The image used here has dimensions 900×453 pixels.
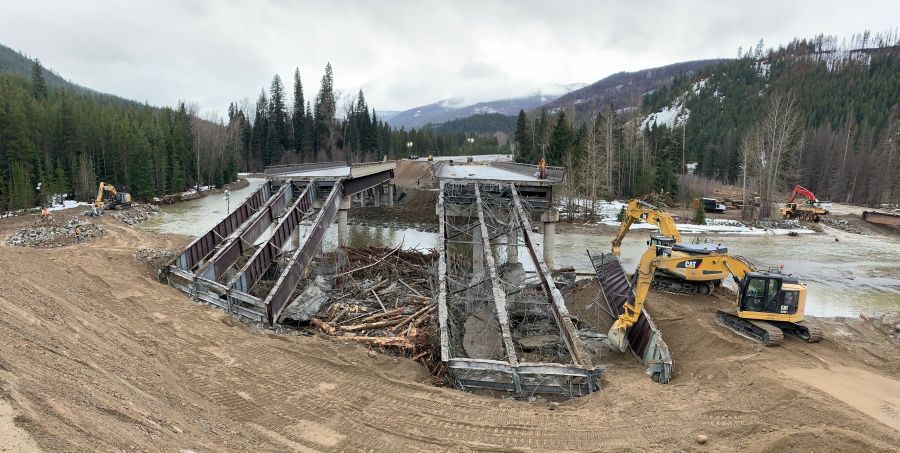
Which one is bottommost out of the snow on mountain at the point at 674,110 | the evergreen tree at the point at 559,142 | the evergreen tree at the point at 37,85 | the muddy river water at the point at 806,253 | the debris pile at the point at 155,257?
the muddy river water at the point at 806,253

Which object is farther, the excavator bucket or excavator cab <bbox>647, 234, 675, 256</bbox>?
excavator cab <bbox>647, 234, 675, 256</bbox>

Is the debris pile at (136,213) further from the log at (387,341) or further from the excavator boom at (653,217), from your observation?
the excavator boom at (653,217)

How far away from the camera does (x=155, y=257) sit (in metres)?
17.7

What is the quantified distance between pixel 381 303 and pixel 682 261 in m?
10.3

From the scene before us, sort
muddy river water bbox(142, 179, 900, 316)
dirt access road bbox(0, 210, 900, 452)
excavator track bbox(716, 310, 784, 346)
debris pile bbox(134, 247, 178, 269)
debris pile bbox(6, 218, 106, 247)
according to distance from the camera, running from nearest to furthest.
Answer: dirt access road bbox(0, 210, 900, 452) < excavator track bbox(716, 310, 784, 346) < debris pile bbox(134, 247, 178, 269) < muddy river water bbox(142, 179, 900, 316) < debris pile bbox(6, 218, 106, 247)

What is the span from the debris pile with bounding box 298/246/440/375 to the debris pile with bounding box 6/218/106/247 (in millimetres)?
13561

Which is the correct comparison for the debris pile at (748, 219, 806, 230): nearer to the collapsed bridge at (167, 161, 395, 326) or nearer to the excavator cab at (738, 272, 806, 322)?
the excavator cab at (738, 272, 806, 322)

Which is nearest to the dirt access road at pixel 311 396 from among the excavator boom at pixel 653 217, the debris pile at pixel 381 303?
the debris pile at pixel 381 303

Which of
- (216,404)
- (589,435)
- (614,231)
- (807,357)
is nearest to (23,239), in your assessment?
(216,404)

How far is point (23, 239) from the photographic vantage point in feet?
73.7

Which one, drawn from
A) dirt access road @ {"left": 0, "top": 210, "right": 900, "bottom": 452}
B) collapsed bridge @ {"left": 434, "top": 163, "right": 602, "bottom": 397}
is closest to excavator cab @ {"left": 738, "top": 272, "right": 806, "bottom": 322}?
dirt access road @ {"left": 0, "top": 210, "right": 900, "bottom": 452}

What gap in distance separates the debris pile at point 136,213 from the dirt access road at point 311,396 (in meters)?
30.9

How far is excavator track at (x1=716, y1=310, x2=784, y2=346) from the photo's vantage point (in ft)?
40.9

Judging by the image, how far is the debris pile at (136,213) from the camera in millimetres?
39469
